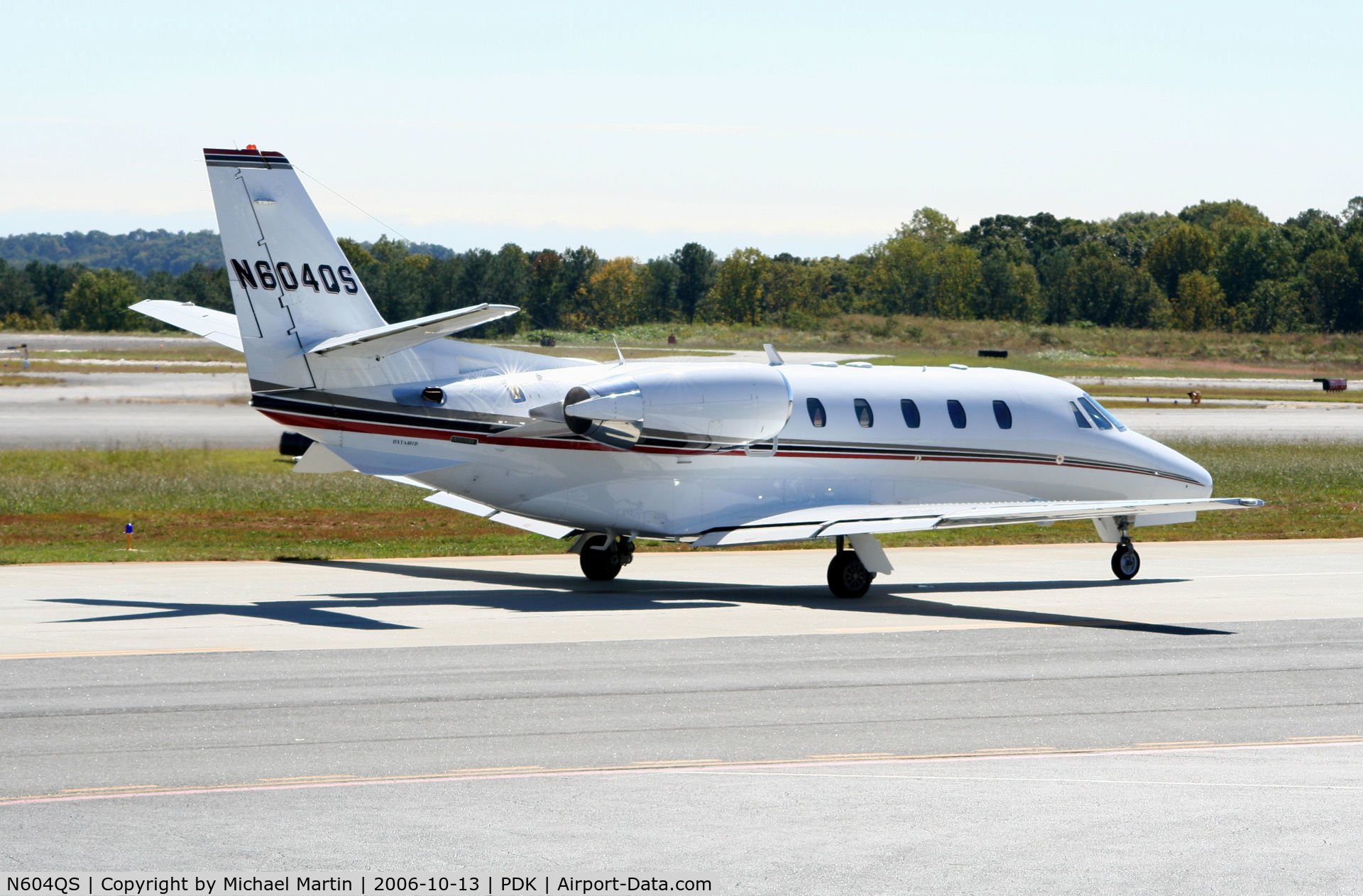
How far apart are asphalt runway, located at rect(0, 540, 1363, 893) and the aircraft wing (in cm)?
108

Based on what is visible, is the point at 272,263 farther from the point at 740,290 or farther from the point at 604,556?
the point at 740,290

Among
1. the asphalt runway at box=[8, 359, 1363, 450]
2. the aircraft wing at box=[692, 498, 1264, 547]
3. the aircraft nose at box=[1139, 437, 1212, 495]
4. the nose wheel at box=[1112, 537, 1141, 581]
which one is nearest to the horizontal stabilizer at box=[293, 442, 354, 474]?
the aircraft wing at box=[692, 498, 1264, 547]

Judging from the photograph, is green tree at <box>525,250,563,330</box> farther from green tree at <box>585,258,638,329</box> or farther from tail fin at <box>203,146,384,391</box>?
tail fin at <box>203,146,384,391</box>

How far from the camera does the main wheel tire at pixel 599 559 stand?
80.1ft

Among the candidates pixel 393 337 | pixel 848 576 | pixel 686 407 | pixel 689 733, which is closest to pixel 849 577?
pixel 848 576

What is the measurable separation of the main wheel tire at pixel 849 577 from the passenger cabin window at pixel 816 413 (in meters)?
2.06

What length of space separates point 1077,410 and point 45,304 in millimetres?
183032

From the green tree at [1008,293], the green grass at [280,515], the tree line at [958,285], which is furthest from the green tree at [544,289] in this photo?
the green grass at [280,515]

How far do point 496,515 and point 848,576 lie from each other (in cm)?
531

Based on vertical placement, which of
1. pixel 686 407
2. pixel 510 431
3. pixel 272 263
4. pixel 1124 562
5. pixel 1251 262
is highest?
pixel 1251 262

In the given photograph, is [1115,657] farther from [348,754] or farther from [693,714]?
[348,754]

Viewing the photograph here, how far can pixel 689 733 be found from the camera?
13781 mm

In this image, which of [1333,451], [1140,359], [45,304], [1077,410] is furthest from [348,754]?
[45,304]

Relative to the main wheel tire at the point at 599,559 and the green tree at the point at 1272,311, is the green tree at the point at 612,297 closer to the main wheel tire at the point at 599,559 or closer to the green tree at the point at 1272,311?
the green tree at the point at 1272,311
